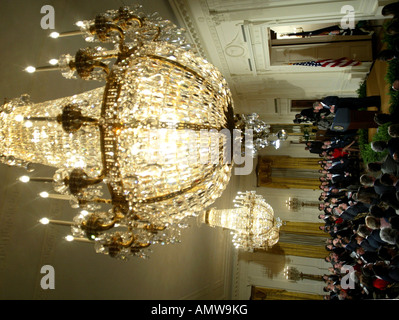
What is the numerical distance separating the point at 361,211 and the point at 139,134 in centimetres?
470

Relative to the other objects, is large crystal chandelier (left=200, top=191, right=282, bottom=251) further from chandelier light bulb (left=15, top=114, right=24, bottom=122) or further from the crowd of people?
chandelier light bulb (left=15, top=114, right=24, bottom=122)

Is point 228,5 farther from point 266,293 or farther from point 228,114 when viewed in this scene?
point 266,293

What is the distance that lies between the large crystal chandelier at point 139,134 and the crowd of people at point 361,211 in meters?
2.80

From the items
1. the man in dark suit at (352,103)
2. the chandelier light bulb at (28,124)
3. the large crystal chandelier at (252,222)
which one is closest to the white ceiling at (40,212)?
the chandelier light bulb at (28,124)

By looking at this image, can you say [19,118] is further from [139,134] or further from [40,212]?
[40,212]

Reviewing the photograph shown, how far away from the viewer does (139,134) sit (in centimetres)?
131

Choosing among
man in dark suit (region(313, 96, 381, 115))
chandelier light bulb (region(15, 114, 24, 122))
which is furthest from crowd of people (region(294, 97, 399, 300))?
chandelier light bulb (region(15, 114, 24, 122))

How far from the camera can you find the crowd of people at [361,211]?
3369 millimetres

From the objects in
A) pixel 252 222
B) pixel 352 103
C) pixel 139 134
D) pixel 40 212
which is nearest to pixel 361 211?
pixel 252 222

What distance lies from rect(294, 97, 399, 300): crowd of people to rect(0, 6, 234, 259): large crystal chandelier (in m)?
2.80

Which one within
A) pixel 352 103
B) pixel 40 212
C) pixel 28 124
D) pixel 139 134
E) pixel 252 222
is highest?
pixel 352 103

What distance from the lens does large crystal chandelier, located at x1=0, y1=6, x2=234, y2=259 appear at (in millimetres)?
1324

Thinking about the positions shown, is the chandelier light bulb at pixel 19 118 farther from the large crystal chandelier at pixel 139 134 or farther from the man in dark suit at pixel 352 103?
the man in dark suit at pixel 352 103
